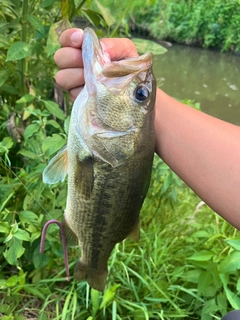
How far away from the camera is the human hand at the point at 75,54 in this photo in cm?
138

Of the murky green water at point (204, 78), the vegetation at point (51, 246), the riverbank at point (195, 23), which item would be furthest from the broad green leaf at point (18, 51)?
the riverbank at point (195, 23)

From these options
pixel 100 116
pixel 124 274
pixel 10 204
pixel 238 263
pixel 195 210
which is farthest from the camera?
pixel 195 210

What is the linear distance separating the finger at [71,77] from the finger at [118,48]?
5.3 inches

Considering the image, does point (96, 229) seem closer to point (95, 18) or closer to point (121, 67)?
point (121, 67)

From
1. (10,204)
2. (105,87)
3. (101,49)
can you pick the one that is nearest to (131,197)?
(105,87)

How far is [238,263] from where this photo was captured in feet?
6.12

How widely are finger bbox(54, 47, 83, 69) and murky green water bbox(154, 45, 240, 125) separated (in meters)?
5.20

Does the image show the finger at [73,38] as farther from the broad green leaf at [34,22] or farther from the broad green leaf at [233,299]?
the broad green leaf at [233,299]

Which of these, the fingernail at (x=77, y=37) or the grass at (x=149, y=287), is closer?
the fingernail at (x=77, y=37)

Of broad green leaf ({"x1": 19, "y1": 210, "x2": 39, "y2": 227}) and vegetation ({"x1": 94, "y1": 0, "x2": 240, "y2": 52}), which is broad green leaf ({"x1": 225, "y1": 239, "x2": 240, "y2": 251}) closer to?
broad green leaf ({"x1": 19, "y1": 210, "x2": 39, "y2": 227})

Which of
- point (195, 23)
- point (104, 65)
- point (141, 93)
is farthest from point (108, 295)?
point (195, 23)

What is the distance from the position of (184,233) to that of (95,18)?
68.8 inches

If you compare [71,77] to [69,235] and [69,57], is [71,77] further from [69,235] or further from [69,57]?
[69,235]

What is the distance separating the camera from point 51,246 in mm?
2145
